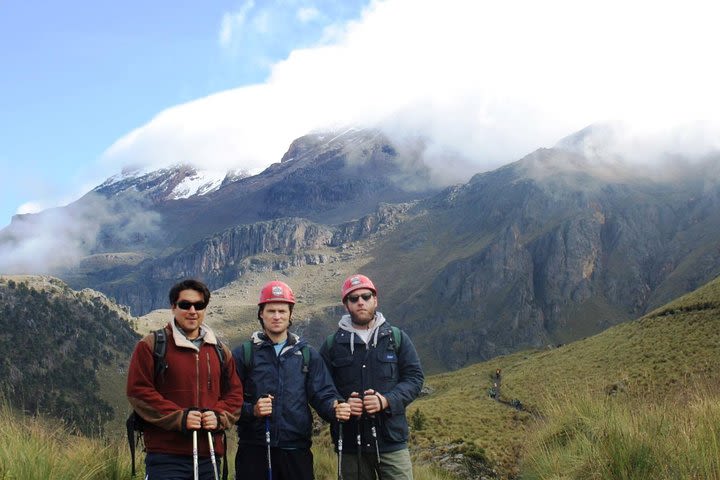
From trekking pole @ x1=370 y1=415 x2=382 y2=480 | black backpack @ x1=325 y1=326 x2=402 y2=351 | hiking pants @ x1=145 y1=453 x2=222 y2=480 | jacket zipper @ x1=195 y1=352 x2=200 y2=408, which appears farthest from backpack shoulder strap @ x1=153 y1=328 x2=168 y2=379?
trekking pole @ x1=370 y1=415 x2=382 y2=480

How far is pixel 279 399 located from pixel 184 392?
1250mm

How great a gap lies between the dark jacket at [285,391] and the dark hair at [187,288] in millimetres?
962

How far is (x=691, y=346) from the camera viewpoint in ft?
133

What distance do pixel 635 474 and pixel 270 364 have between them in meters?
4.04

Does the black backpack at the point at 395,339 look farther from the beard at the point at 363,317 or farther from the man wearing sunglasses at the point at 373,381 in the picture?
the beard at the point at 363,317

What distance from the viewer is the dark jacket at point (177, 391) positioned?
5.77 meters

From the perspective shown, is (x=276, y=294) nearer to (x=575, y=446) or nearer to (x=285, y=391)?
(x=285, y=391)

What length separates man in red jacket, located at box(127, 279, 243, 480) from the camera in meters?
5.79

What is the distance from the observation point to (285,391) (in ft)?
22.7

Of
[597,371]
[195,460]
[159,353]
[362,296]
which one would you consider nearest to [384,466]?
[362,296]

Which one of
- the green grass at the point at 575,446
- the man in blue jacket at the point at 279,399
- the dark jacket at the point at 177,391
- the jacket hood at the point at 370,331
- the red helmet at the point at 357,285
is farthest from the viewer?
the red helmet at the point at 357,285

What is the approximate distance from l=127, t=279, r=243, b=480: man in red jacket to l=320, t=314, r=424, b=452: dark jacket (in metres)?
1.45

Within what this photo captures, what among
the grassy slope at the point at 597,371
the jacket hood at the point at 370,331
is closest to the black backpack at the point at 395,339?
the jacket hood at the point at 370,331

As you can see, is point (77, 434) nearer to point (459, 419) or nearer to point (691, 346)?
point (459, 419)
